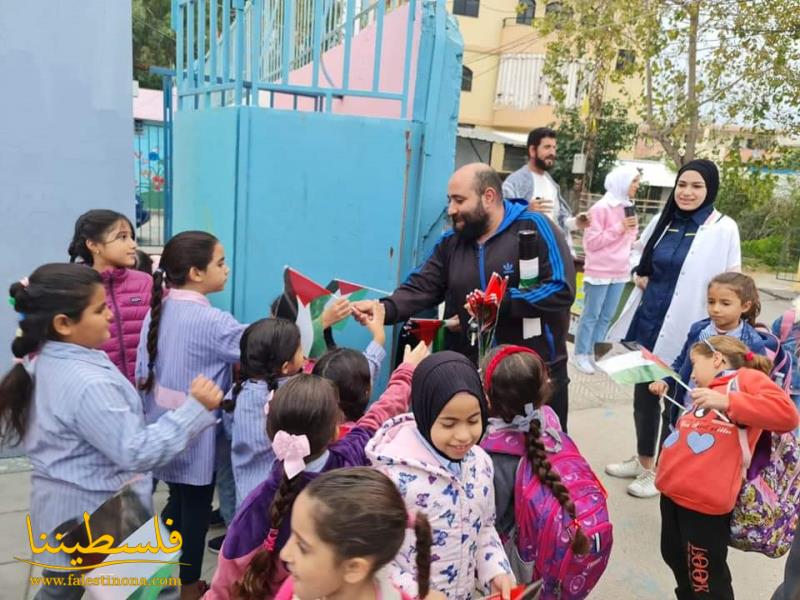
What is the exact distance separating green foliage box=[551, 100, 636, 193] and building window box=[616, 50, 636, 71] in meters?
6.17

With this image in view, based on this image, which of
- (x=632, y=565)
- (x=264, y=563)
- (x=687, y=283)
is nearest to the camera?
(x=264, y=563)

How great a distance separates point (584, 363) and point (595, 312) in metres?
0.51

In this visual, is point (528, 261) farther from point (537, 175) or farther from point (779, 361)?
point (537, 175)

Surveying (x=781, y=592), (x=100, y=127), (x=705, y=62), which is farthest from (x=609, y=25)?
(x=781, y=592)

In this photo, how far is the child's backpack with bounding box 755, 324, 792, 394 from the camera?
2.63 m

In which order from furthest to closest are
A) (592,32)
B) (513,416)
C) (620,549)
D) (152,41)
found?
(152,41) < (592,32) < (620,549) < (513,416)

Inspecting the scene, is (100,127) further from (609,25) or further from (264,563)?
(609,25)

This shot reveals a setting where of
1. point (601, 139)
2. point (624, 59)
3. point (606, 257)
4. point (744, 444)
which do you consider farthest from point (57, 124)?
point (601, 139)

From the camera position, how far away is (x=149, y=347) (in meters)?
2.42

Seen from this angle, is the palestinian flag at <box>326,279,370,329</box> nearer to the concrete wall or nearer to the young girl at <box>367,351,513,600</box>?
the young girl at <box>367,351,513,600</box>

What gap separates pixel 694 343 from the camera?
283 cm

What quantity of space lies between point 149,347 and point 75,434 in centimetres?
63

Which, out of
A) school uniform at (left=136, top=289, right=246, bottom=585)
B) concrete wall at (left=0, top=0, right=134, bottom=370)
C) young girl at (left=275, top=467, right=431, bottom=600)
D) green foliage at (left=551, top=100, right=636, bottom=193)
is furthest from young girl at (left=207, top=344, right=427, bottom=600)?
green foliage at (left=551, top=100, right=636, bottom=193)

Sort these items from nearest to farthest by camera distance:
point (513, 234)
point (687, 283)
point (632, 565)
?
point (513, 234) → point (632, 565) → point (687, 283)
